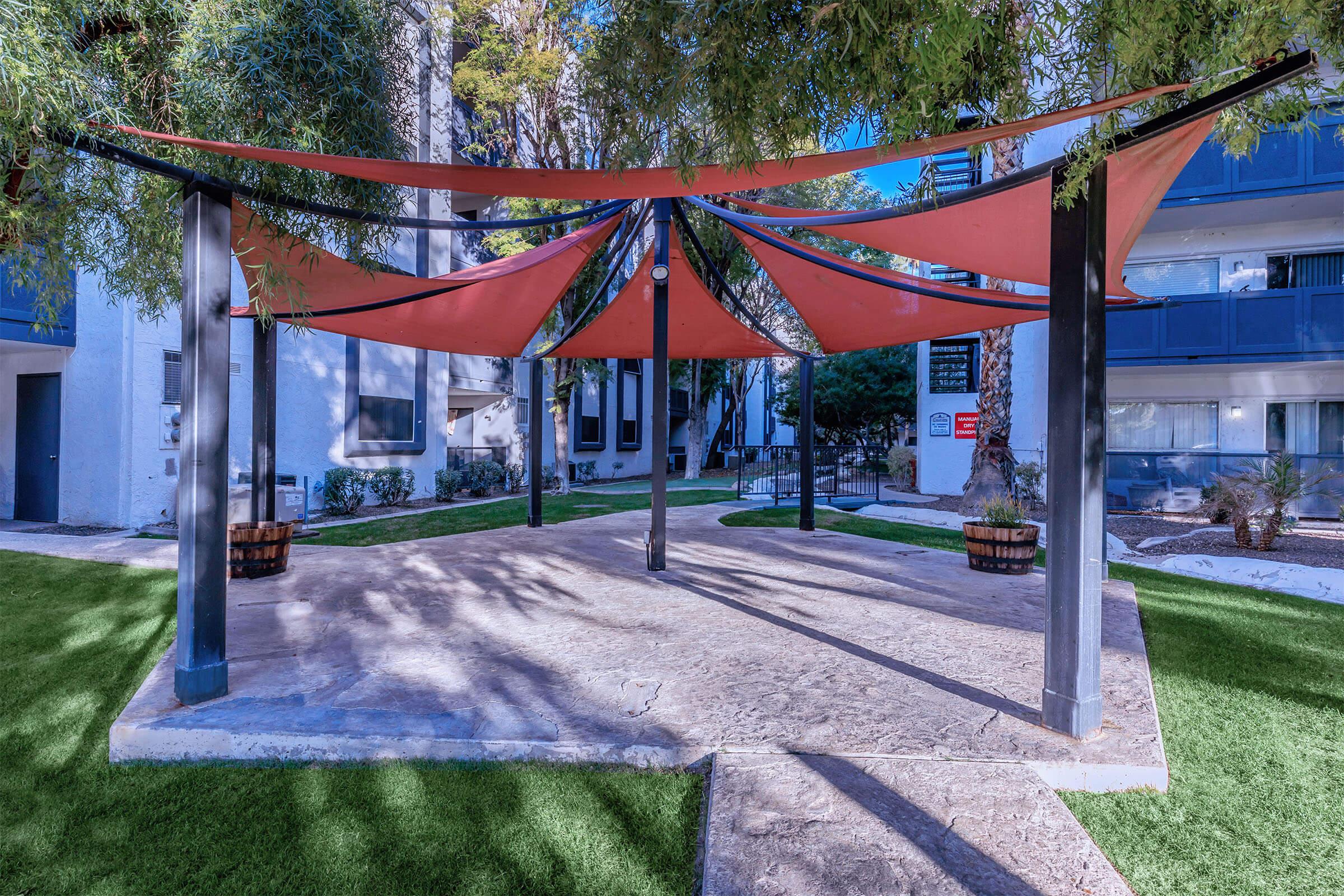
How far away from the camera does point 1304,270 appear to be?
1205 cm

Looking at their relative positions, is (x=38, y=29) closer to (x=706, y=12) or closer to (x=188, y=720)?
(x=706, y=12)

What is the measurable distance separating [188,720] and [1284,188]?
1526 cm

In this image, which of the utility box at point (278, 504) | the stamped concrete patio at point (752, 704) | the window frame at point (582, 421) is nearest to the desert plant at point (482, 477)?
the window frame at point (582, 421)

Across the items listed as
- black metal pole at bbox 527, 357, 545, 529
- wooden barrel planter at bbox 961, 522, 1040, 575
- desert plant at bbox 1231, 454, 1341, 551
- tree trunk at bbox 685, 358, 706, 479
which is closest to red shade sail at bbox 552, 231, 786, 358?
black metal pole at bbox 527, 357, 545, 529

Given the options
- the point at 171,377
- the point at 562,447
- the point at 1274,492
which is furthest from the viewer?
the point at 562,447

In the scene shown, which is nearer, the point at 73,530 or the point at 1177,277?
the point at 73,530

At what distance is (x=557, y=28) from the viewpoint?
1266 centimetres

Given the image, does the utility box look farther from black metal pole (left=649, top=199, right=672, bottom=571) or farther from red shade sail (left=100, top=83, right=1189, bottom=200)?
red shade sail (left=100, top=83, right=1189, bottom=200)

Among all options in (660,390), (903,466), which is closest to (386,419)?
(660,390)

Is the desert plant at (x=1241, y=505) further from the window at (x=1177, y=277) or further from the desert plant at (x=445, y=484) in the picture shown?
the desert plant at (x=445, y=484)

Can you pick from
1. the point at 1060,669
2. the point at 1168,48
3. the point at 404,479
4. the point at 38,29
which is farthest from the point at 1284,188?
the point at 404,479

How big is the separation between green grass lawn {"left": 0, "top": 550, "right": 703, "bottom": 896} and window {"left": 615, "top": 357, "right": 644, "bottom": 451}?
66.6ft

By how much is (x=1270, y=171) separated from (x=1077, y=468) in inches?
479

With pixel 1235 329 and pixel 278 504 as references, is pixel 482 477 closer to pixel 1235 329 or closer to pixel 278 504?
pixel 278 504
